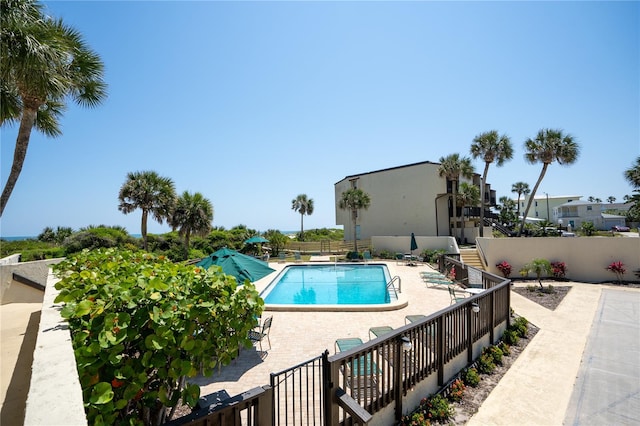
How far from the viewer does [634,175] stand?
1955cm

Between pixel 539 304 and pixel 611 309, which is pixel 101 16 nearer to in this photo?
pixel 539 304

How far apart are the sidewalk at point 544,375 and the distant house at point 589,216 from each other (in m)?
46.5

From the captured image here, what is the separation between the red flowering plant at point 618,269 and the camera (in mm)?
13977

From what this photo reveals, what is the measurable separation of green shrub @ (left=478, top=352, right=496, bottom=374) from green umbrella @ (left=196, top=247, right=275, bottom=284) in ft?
27.7

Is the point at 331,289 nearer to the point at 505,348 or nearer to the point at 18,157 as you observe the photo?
the point at 505,348

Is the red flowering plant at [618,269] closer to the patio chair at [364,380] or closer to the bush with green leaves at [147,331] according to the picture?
the patio chair at [364,380]

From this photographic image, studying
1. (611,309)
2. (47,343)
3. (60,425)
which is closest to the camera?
(60,425)

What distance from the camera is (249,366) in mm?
5746

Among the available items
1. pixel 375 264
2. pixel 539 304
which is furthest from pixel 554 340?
pixel 375 264

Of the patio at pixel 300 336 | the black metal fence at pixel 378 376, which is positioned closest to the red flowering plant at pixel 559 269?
the patio at pixel 300 336

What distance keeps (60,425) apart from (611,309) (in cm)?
1467

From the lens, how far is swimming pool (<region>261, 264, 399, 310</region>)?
995cm

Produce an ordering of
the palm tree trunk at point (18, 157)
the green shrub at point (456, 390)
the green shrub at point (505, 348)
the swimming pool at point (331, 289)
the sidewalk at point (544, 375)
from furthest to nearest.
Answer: the swimming pool at point (331, 289) → the palm tree trunk at point (18, 157) → the green shrub at point (505, 348) → the green shrub at point (456, 390) → the sidewalk at point (544, 375)

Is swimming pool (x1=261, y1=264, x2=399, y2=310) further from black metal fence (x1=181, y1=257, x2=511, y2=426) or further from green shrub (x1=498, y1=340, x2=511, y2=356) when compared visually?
black metal fence (x1=181, y1=257, x2=511, y2=426)
